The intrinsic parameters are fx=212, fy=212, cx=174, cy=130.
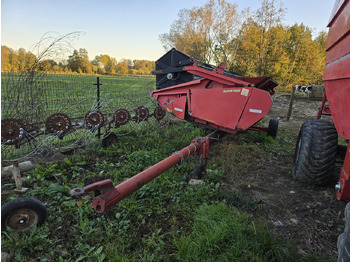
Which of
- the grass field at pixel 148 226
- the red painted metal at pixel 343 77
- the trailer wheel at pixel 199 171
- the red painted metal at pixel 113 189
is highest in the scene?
the red painted metal at pixel 343 77

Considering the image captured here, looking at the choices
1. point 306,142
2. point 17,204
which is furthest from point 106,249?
point 306,142

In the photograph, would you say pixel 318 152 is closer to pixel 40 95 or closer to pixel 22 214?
pixel 22 214

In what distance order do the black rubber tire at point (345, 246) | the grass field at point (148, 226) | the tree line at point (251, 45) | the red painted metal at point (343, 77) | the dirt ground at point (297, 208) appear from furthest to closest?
the tree line at point (251, 45), the dirt ground at point (297, 208), the grass field at point (148, 226), the red painted metal at point (343, 77), the black rubber tire at point (345, 246)

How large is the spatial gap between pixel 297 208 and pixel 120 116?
4.01 metres

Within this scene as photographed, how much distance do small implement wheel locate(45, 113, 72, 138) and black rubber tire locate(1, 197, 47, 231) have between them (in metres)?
1.82

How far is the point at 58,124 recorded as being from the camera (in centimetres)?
389

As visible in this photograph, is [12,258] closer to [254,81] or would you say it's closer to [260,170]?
[260,170]

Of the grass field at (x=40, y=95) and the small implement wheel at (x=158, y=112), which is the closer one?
the grass field at (x=40, y=95)

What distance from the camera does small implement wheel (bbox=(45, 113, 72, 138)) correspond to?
3.81 metres

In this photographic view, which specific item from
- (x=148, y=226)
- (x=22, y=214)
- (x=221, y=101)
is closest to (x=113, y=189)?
(x=148, y=226)

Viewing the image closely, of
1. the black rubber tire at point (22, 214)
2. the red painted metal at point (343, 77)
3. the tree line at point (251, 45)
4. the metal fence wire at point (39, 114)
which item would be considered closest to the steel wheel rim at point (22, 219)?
the black rubber tire at point (22, 214)

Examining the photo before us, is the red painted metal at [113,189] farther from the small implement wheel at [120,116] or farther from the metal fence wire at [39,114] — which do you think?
the small implement wheel at [120,116]

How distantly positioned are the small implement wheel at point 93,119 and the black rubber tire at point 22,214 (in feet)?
7.60

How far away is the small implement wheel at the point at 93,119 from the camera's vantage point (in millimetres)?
4395
